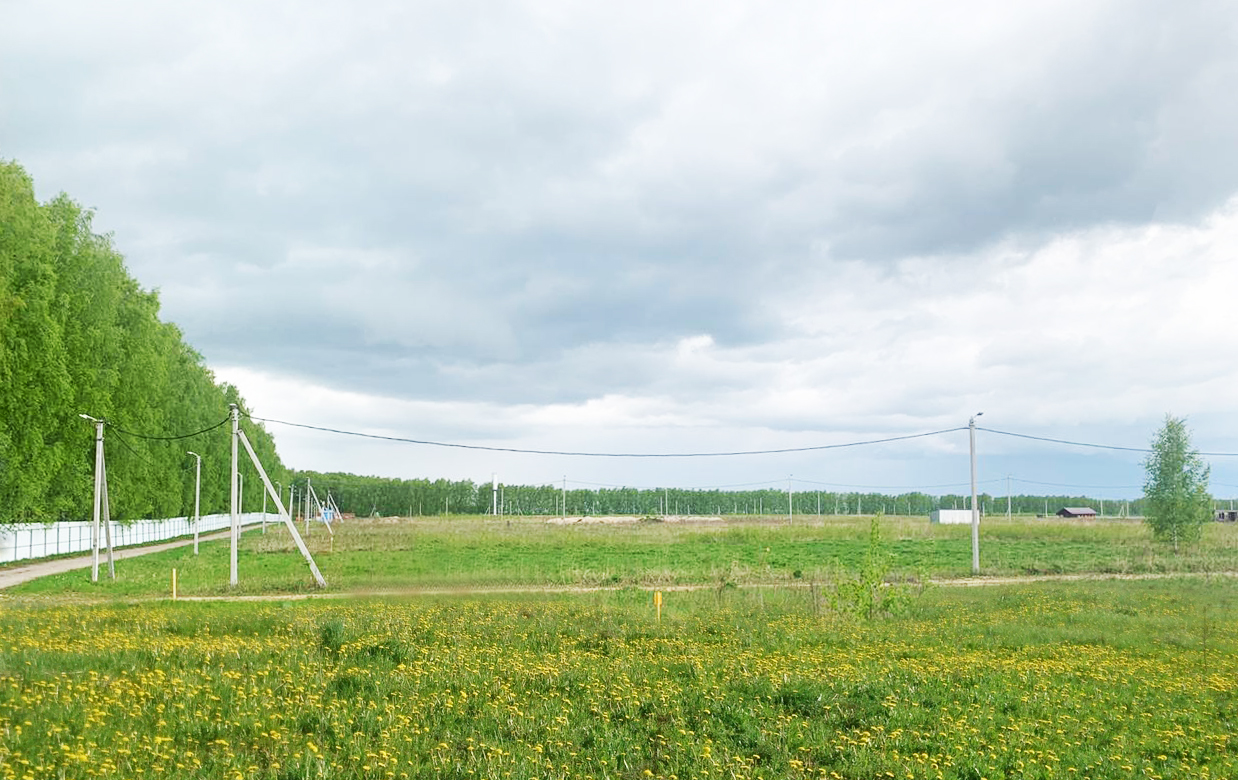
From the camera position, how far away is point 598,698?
12359 mm

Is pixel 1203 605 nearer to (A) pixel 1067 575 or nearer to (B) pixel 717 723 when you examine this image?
(A) pixel 1067 575

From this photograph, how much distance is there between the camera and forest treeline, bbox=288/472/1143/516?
562 feet

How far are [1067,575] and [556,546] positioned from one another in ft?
102

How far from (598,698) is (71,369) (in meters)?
46.5

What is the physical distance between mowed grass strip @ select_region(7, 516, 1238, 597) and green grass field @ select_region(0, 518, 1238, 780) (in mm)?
7828

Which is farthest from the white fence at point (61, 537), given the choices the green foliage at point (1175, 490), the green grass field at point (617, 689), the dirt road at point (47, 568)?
the green foliage at point (1175, 490)

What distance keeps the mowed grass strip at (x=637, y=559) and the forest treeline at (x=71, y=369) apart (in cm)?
548

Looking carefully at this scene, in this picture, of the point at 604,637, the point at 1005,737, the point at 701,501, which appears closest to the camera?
the point at 1005,737

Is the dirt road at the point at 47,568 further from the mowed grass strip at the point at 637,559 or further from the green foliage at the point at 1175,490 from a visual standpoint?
the green foliage at the point at 1175,490

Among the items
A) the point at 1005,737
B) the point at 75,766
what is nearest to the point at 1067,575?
the point at 1005,737

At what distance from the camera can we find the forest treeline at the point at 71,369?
138 ft

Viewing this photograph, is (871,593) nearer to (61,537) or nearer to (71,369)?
(71,369)

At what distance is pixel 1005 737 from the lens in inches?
443

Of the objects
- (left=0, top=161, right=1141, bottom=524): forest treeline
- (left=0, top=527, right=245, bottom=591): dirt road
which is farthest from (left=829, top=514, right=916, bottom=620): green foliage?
(left=0, top=161, right=1141, bottom=524): forest treeline
